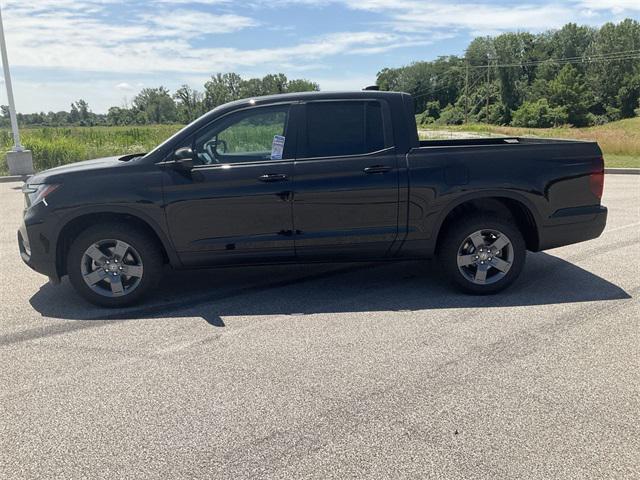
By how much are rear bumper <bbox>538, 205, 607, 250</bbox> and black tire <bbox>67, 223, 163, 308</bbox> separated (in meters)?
3.70

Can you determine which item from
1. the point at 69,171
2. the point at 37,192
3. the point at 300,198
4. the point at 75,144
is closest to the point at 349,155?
the point at 300,198

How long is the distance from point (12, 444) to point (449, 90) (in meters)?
132

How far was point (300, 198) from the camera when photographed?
5160 millimetres

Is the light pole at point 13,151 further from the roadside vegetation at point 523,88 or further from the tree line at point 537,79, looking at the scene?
the tree line at point 537,79

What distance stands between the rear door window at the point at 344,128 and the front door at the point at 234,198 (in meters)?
0.23

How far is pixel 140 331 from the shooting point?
4.68 m

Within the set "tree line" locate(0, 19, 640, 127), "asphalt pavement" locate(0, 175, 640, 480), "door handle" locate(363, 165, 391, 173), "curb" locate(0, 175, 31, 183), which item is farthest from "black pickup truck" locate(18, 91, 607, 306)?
"tree line" locate(0, 19, 640, 127)

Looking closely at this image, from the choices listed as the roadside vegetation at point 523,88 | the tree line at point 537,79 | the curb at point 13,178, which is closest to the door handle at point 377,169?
the curb at point 13,178

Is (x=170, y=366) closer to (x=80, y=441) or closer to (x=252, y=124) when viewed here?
(x=80, y=441)

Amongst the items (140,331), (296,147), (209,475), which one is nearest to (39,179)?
(140,331)

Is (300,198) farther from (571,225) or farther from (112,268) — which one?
(571,225)

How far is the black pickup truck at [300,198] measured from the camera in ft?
16.8

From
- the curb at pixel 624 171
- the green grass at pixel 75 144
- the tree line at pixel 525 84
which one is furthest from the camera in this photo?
the tree line at pixel 525 84

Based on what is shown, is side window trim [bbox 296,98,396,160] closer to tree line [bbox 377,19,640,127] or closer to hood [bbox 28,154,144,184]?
hood [bbox 28,154,144,184]
